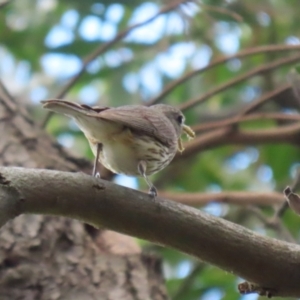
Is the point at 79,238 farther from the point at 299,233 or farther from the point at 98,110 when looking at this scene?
the point at 299,233

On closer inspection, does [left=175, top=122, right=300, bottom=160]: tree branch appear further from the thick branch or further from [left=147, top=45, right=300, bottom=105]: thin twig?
the thick branch

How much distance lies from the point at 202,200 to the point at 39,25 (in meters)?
1.32

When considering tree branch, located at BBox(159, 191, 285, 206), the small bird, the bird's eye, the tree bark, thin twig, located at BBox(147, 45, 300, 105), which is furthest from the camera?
tree branch, located at BBox(159, 191, 285, 206)

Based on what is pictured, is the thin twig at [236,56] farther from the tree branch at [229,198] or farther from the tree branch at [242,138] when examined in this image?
the tree branch at [229,198]

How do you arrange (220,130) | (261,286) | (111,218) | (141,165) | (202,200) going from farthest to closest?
(220,130) → (202,200) → (141,165) → (261,286) → (111,218)

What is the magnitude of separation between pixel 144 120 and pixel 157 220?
1.92ft

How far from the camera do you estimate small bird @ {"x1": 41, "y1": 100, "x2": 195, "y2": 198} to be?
1830mm

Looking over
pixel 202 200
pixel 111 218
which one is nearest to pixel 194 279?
pixel 202 200

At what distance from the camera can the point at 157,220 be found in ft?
4.93

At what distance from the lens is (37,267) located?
2.22 metres

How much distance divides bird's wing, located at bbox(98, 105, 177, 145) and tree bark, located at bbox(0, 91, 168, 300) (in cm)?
52

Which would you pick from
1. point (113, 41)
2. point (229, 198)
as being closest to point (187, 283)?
point (229, 198)

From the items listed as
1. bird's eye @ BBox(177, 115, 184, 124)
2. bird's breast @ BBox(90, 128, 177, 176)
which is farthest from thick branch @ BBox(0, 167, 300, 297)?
bird's eye @ BBox(177, 115, 184, 124)

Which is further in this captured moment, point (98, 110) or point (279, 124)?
point (279, 124)
